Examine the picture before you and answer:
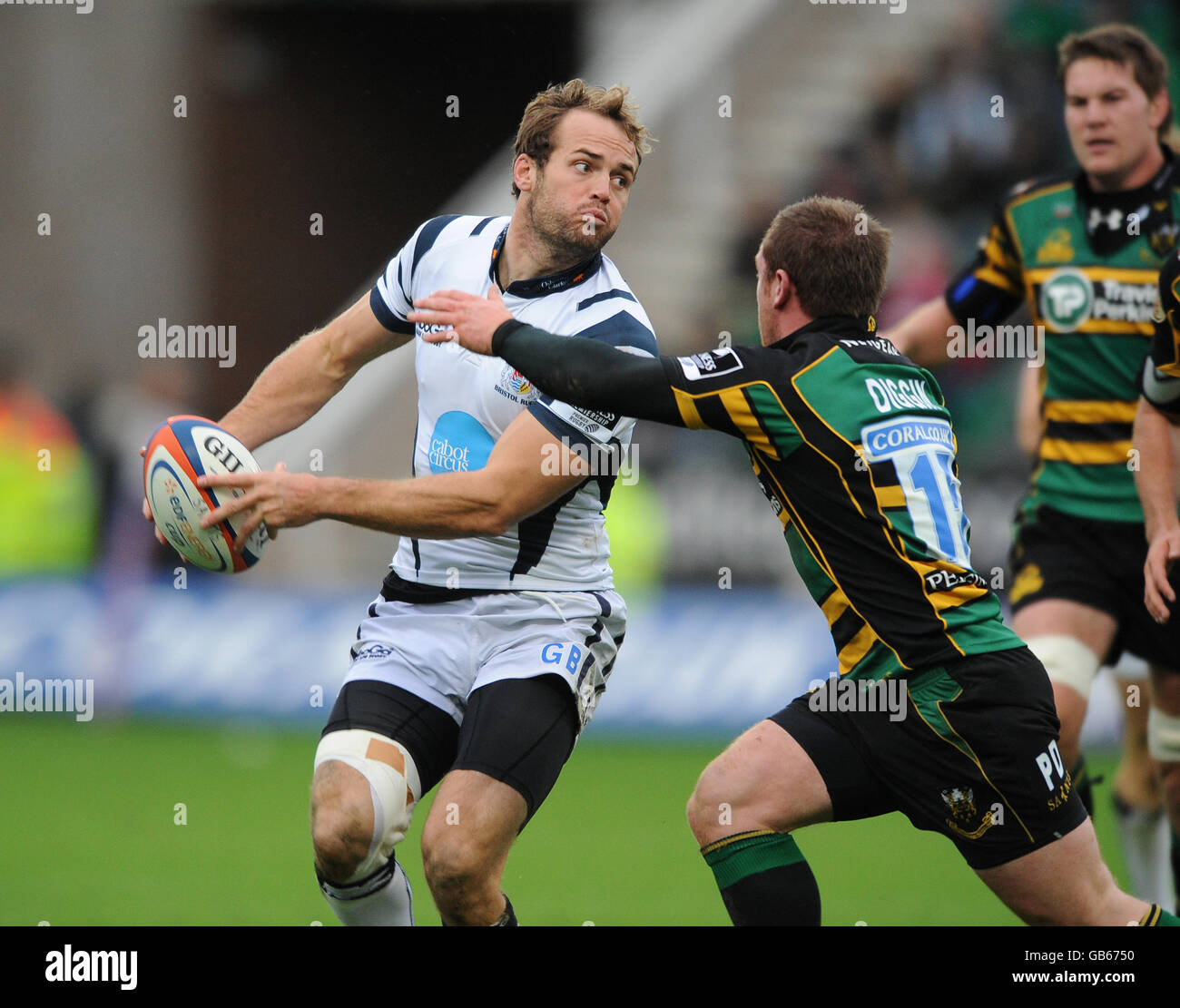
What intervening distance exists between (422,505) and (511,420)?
0.56 meters

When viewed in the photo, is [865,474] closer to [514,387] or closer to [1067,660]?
[514,387]

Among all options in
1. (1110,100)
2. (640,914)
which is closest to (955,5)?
(1110,100)

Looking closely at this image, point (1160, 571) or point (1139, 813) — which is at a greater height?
point (1160, 571)

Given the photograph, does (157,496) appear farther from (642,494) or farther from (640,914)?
(642,494)

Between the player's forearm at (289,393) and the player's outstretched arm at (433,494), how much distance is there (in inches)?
26.9

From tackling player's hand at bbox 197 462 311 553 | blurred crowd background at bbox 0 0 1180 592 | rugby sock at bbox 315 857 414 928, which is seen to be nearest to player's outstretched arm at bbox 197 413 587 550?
tackling player's hand at bbox 197 462 311 553

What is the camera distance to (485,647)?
15.9ft

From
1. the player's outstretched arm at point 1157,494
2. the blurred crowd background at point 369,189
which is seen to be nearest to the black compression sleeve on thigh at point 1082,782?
the player's outstretched arm at point 1157,494

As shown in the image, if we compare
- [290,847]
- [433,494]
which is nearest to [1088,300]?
[433,494]

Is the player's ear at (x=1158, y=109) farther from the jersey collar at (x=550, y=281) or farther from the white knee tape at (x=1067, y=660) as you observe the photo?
the jersey collar at (x=550, y=281)

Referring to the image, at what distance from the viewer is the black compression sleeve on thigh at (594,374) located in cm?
421

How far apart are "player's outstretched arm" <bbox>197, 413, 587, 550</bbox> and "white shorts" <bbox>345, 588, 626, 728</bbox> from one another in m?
0.38

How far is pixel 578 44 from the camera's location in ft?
58.2

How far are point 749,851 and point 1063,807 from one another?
0.83m
